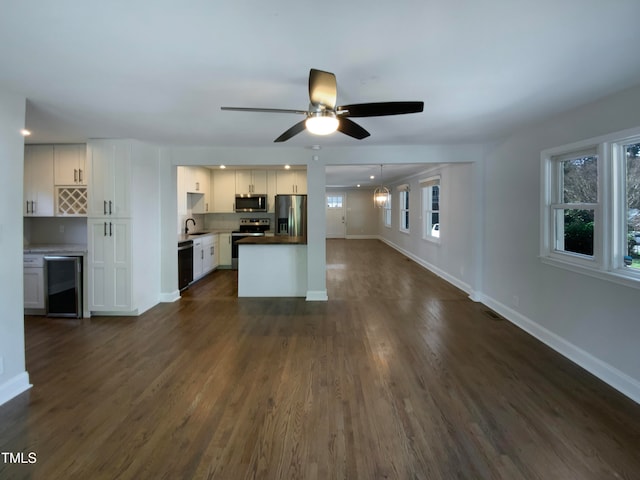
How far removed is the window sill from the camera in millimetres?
2490

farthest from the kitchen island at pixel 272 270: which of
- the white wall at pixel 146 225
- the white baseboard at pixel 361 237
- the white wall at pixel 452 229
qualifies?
the white baseboard at pixel 361 237

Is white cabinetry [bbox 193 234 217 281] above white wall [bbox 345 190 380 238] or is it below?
below

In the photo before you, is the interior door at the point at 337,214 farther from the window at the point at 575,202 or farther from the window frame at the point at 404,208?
the window at the point at 575,202

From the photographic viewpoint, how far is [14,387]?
8.01ft

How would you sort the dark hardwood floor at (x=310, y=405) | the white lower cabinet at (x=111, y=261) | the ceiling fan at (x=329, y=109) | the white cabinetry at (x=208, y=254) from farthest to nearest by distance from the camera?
the white cabinetry at (x=208, y=254)
the white lower cabinet at (x=111, y=261)
the ceiling fan at (x=329, y=109)
the dark hardwood floor at (x=310, y=405)

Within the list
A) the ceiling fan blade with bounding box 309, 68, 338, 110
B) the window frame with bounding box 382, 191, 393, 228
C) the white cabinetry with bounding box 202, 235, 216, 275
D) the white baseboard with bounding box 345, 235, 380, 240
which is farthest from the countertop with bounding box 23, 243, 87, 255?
the white baseboard with bounding box 345, 235, 380, 240

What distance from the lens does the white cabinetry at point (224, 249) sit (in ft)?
24.0

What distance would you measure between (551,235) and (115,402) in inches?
168

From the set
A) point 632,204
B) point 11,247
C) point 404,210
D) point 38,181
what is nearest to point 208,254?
point 38,181

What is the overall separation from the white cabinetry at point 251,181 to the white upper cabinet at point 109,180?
10.4 ft

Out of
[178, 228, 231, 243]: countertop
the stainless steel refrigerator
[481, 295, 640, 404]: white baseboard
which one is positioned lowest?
[481, 295, 640, 404]: white baseboard

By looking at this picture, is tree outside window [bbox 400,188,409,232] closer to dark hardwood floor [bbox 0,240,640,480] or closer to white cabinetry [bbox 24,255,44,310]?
dark hardwood floor [bbox 0,240,640,480]

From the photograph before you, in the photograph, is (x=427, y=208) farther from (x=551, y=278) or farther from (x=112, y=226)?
(x=112, y=226)

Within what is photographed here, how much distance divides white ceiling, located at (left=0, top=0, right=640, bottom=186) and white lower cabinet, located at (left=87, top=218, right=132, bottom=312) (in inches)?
56.8
